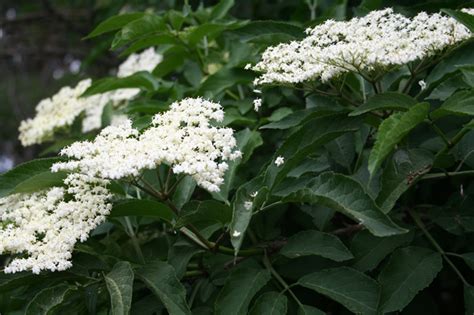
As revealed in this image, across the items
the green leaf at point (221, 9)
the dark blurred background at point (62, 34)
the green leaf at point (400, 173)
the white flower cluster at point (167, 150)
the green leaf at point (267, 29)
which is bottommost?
the dark blurred background at point (62, 34)

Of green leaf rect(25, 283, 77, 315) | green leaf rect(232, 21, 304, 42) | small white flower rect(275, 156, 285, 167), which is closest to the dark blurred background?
green leaf rect(232, 21, 304, 42)

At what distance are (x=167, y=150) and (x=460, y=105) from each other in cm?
84

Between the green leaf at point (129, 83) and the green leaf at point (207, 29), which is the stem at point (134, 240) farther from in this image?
the green leaf at point (207, 29)

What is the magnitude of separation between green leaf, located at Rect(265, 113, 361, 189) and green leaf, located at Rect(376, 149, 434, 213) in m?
0.17

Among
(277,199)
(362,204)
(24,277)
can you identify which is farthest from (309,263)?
(24,277)

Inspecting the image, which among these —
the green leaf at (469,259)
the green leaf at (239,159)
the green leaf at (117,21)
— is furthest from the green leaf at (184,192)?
the green leaf at (117,21)

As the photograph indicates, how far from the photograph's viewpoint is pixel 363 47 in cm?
197

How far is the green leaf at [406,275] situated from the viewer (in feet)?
6.15

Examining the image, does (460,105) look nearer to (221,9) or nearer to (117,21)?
(221,9)

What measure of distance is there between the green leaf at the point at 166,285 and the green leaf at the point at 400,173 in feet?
2.05

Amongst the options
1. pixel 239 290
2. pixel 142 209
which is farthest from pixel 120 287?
pixel 239 290

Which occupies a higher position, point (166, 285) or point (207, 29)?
point (207, 29)

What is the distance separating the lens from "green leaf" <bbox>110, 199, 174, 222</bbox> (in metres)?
1.93

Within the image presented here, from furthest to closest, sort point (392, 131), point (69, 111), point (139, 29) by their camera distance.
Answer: point (69, 111) → point (139, 29) → point (392, 131)
